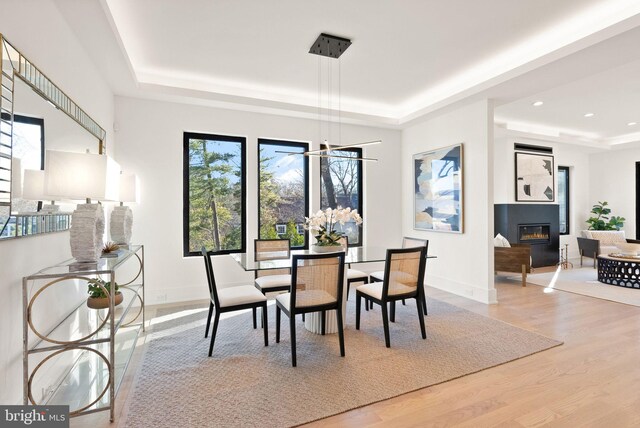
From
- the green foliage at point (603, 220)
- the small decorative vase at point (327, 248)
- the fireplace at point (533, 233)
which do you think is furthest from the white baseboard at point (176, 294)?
the green foliage at point (603, 220)

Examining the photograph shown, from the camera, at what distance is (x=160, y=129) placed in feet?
13.8

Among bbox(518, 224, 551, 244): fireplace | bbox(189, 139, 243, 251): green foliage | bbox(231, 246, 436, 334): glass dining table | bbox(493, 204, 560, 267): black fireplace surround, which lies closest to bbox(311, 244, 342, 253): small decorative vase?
bbox(231, 246, 436, 334): glass dining table

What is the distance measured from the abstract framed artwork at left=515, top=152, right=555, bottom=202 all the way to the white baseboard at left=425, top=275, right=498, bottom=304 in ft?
10.1

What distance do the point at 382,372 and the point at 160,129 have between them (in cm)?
391

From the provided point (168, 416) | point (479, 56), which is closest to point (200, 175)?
point (168, 416)

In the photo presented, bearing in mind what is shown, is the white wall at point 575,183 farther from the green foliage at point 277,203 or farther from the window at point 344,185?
the green foliage at point 277,203

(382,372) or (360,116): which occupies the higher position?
(360,116)

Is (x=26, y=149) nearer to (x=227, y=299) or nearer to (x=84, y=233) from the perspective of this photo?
(x=84, y=233)

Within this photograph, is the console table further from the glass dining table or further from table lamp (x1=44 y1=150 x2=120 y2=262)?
table lamp (x1=44 y1=150 x2=120 y2=262)

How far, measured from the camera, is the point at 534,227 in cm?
675

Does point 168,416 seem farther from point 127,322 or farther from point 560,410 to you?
point 560,410

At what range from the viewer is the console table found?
4988 mm

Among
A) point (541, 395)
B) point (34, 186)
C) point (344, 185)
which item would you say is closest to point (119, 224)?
point (34, 186)

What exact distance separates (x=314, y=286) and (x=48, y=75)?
2362 millimetres
